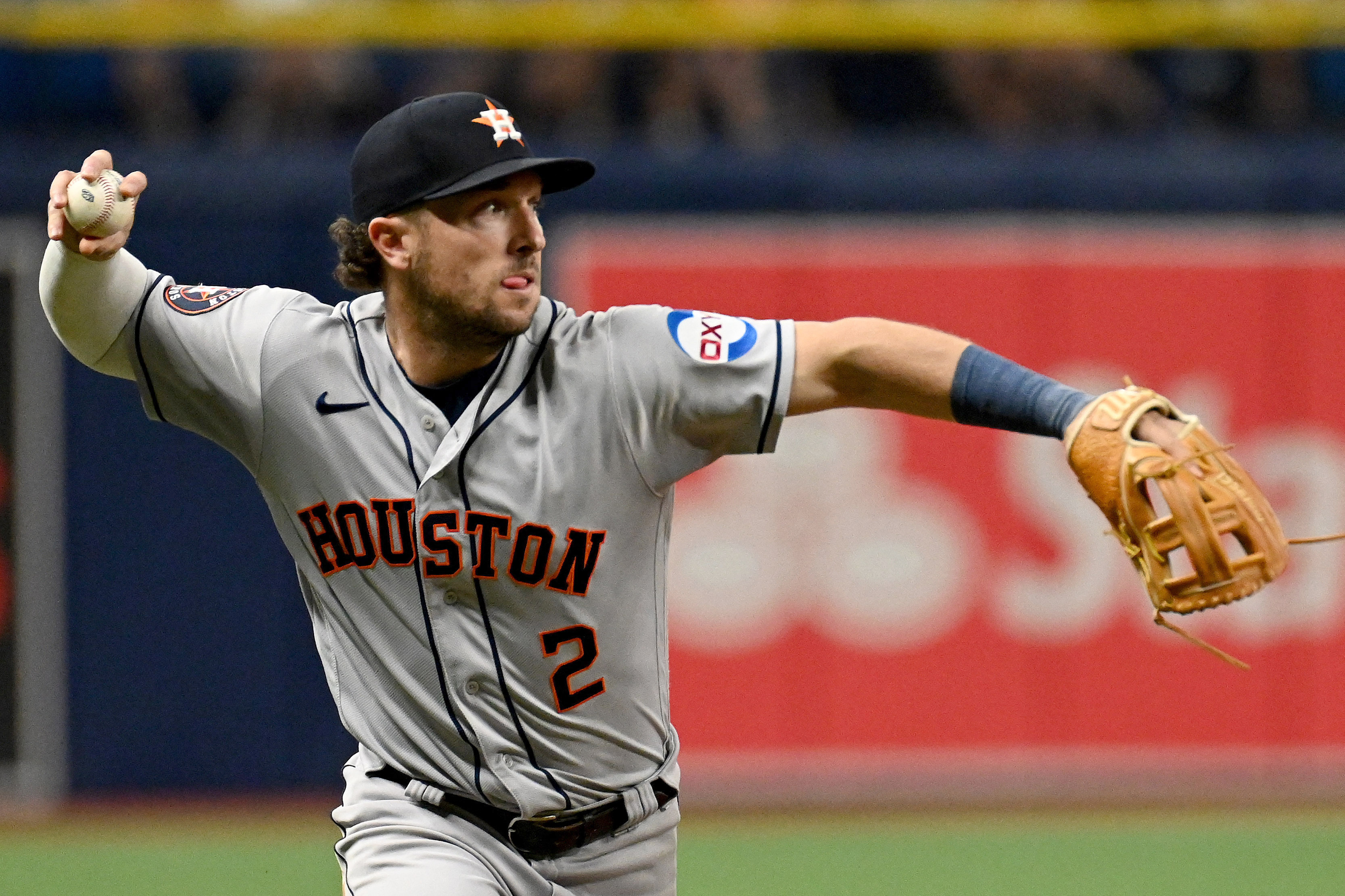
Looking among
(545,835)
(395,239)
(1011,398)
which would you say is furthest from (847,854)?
(1011,398)

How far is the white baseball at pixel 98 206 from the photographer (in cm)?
290

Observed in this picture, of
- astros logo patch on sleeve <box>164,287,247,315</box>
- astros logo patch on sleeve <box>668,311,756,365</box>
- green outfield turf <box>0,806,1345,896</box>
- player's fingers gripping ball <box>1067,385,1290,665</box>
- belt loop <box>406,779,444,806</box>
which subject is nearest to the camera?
player's fingers gripping ball <box>1067,385,1290,665</box>

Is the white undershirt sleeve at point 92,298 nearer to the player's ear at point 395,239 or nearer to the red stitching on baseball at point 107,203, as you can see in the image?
the red stitching on baseball at point 107,203

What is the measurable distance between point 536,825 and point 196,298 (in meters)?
1.12

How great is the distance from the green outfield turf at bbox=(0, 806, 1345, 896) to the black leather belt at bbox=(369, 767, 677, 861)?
9.81ft

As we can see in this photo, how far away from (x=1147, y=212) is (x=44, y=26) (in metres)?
4.80

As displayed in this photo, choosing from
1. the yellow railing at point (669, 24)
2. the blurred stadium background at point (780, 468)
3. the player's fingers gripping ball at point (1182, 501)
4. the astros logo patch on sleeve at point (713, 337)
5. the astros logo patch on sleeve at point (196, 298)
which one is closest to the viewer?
the player's fingers gripping ball at point (1182, 501)

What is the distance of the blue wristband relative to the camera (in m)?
2.63

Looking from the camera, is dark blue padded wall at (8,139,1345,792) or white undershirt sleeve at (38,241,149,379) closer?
white undershirt sleeve at (38,241,149,379)

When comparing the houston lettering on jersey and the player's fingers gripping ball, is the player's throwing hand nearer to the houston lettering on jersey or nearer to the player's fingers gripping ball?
the houston lettering on jersey

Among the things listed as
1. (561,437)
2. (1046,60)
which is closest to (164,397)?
(561,437)

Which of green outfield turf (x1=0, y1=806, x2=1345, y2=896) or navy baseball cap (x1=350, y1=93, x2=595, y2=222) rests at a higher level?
navy baseball cap (x1=350, y1=93, x2=595, y2=222)

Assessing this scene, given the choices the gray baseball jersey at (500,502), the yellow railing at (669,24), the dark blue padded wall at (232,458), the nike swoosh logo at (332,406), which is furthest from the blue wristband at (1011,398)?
the yellow railing at (669,24)

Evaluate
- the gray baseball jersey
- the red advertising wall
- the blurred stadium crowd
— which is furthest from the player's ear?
the blurred stadium crowd
